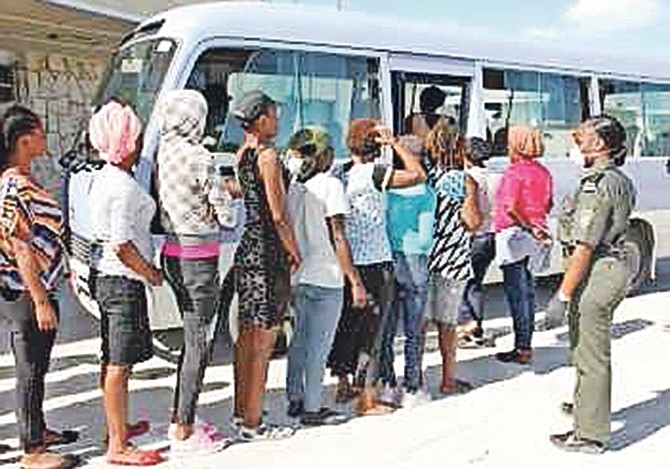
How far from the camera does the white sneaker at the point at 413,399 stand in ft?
18.4

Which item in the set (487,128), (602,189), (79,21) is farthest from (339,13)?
(79,21)

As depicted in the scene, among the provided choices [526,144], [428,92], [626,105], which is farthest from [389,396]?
[626,105]

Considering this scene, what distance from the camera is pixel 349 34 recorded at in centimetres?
697

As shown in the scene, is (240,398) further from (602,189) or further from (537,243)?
(537,243)

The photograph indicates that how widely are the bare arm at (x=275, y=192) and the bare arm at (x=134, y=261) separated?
0.69 metres

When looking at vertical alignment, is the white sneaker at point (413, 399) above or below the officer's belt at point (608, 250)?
below

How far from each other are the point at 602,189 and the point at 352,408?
2.06 m

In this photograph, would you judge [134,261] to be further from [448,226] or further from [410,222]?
[448,226]

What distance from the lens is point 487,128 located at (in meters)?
7.93

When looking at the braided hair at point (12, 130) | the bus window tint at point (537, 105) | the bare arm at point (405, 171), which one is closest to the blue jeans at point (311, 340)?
the bare arm at point (405, 171)

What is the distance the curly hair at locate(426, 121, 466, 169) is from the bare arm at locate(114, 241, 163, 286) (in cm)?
214

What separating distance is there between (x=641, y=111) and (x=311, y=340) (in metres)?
6.00

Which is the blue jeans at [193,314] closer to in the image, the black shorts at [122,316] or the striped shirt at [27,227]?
the black shorts at [122,316]

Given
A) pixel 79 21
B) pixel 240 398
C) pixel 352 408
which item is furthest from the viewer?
pixel 79 21
